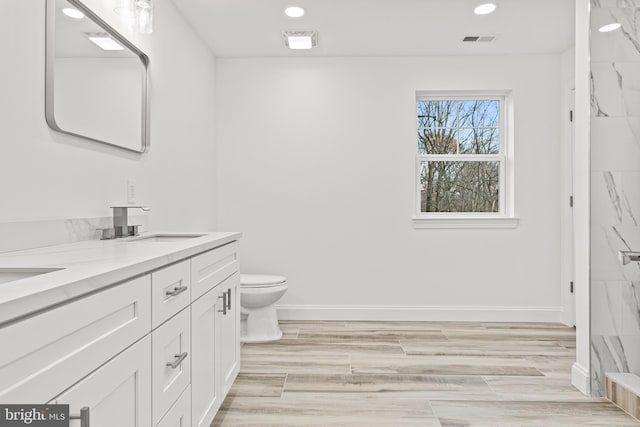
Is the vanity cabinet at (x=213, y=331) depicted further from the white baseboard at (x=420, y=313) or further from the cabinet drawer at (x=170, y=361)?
the white baseboard at (x=420, y=313)

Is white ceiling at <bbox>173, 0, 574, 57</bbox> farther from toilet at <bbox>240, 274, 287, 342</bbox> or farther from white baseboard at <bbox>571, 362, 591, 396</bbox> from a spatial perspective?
white baseboard at <bbox>571, 362, 591, 396</bbox>

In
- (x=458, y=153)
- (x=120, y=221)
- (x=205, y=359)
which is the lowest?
(x=205, y=359)

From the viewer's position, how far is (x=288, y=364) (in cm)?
275

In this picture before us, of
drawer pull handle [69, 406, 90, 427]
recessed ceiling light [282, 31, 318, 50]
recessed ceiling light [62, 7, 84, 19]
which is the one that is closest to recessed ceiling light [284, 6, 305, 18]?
recessed ceiling light [282, 31, 318, 50]

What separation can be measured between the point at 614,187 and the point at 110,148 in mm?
2624

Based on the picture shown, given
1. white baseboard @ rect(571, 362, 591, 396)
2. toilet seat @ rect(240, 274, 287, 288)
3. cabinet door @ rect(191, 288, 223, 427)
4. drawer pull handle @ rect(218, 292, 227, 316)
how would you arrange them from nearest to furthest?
cabinet door @ rect(191, 288, 223, 427) < drawer pull handle @ rect(218, 292, 227, 316) < white baseboard @ rect(571, 362, 591, 396) < toilet seat @ rect(240, 274, 287, 288)

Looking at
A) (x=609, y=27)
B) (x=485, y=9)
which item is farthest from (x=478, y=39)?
(x=609, y=27)

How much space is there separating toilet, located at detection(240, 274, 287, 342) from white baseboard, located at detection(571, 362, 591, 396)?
1.92 metres

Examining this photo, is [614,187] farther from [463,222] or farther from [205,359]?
[205,359]

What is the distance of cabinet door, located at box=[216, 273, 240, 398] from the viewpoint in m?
1.96

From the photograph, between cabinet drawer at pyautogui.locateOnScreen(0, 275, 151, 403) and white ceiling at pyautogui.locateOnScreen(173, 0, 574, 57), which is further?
white ceiling at pyautogui.locateOnScreen(173, 0, 574, 57)

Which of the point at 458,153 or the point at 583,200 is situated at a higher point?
the point at 458,153

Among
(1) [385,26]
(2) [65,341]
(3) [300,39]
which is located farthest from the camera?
(3) [300,39]

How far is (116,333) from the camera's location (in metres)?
0.98
